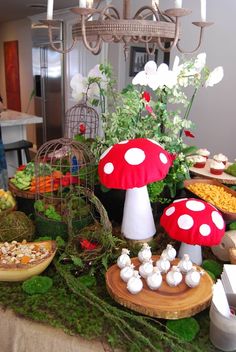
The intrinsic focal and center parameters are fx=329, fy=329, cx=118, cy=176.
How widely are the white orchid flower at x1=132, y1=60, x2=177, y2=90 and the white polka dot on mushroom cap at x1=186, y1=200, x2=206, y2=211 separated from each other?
0.44 metres

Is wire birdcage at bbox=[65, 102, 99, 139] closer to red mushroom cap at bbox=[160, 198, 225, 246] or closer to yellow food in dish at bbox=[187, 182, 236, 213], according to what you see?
yellow food in dish at bbox=[187, 182, 236, 213]

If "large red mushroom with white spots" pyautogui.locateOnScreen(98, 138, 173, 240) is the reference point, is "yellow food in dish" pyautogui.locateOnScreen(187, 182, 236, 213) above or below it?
below

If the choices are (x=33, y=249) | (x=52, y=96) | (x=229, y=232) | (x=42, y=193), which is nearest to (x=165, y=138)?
(x=229, y=232)

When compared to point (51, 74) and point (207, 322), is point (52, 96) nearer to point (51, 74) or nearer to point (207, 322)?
point (51, 74)

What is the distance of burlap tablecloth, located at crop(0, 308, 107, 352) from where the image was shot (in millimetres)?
851

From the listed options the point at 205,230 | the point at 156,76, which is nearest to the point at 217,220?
the point at 205,230

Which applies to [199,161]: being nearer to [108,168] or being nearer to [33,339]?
[108,168]

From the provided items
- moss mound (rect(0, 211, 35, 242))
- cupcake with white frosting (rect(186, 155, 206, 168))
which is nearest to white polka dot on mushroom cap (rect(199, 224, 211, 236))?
moss mound (rect(0, 211, 35, 242))

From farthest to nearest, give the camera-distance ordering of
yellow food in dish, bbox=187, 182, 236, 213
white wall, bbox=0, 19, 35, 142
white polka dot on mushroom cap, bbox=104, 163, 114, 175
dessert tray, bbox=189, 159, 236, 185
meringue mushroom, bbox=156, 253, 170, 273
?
white wall, bbox=0, 19, 35, 142 < dessert tray, bbox=189, 159, 236, 185 < yellow food in dish, bbox=187, 182, 236, 213 < white polka dot on mushroom cap, bbox=104, 163, 114, 175 < meringue mushroom, bbox=156, 253, 170, 273

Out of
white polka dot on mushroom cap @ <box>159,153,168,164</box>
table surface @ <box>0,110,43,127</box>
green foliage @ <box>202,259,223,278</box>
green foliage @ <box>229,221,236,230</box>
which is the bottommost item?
green foliage @ <box>202,259,223,278</box>

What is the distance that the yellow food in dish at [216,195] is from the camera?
4.19ft

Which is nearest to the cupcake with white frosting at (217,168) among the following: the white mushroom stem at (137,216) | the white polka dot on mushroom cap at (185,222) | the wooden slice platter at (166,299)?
the white mushroom stem at (137,216)

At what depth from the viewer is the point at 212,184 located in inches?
58.4

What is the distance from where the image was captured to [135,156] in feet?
3.47
